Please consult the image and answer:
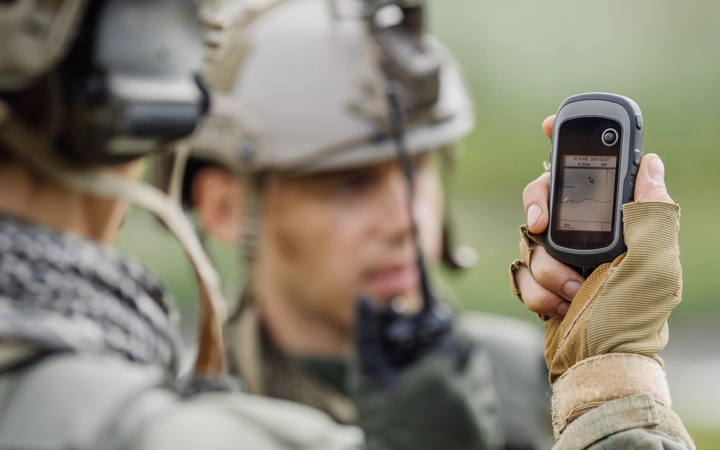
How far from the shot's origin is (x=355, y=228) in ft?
11.8

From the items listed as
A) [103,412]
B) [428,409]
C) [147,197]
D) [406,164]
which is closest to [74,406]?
[103,412]

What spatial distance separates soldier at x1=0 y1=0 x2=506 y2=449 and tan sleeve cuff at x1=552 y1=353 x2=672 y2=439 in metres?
0.60

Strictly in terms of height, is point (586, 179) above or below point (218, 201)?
above

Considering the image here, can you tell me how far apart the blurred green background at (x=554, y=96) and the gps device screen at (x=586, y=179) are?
917cm

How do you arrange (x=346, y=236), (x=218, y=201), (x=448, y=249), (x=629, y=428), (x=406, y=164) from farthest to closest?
(x=448, y=249)
(x=218, y=201)
(x=346, y=236)
(x=406, y=164)
(x=629, y=428)

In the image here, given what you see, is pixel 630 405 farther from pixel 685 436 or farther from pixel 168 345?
pixel 168 345

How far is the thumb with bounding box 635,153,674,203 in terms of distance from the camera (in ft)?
3.79

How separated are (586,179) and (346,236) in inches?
95.8

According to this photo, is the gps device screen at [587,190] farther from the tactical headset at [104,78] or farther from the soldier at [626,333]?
the tactical headset at [104,78]

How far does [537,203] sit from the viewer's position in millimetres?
1204

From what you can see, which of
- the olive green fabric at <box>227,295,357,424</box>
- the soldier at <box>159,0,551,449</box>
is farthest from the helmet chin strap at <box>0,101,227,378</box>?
the olive green fabric at <box>227,295,357,424</box>

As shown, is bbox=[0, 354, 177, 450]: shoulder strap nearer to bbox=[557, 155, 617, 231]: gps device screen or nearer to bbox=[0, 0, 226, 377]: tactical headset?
bbox=[0, 0, 226, 377]: tactical headset

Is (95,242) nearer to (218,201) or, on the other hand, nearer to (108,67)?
(108,67)

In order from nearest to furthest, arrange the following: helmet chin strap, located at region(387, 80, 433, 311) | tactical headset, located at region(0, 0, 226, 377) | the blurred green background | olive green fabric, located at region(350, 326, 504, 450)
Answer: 1. tactical headset, located at region(0, 0, 226, 377)
2. olive green fabric, located at region(350, 326, 504, 450)
3. helmet chin strap, located at region(387, 80, 433, 311)
4. the blurred green background
